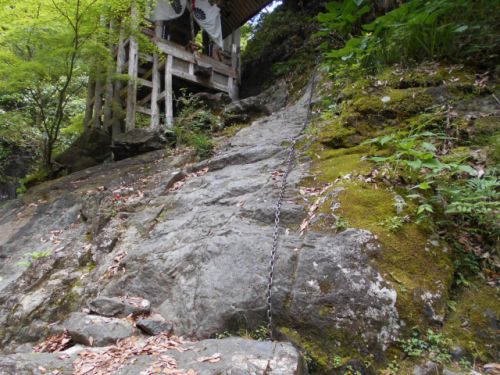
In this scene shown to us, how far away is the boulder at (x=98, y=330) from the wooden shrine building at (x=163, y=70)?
758 centimetres

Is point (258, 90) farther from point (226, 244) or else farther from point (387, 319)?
point (387, 319)

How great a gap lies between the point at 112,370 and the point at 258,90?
12.7 metres

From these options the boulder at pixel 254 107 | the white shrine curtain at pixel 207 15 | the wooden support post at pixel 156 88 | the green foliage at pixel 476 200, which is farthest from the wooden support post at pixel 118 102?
the green foliage at pixel 476 200

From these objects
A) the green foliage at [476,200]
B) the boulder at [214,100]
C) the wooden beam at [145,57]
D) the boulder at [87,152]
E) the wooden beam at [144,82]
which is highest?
the wooden beam at [145,57]

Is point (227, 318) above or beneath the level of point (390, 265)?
beneath

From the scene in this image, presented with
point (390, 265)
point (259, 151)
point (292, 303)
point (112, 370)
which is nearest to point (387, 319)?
point (390, 265)

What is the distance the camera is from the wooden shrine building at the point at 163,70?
11.2m

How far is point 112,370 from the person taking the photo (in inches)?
110

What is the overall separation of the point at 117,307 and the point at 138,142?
277 inches

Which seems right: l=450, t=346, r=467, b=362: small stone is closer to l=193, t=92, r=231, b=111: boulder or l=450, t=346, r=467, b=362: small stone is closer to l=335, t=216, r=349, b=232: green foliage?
l=335, t=216, r=349, b=232: green foliage

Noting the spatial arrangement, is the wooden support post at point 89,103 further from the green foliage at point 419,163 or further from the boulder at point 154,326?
the green foliage at point 419,163

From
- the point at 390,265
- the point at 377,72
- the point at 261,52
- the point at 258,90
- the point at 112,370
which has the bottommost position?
the point at 112,370

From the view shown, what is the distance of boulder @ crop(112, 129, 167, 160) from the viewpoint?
10180mm

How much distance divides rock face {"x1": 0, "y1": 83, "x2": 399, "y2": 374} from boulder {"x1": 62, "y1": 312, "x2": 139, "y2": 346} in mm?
84
